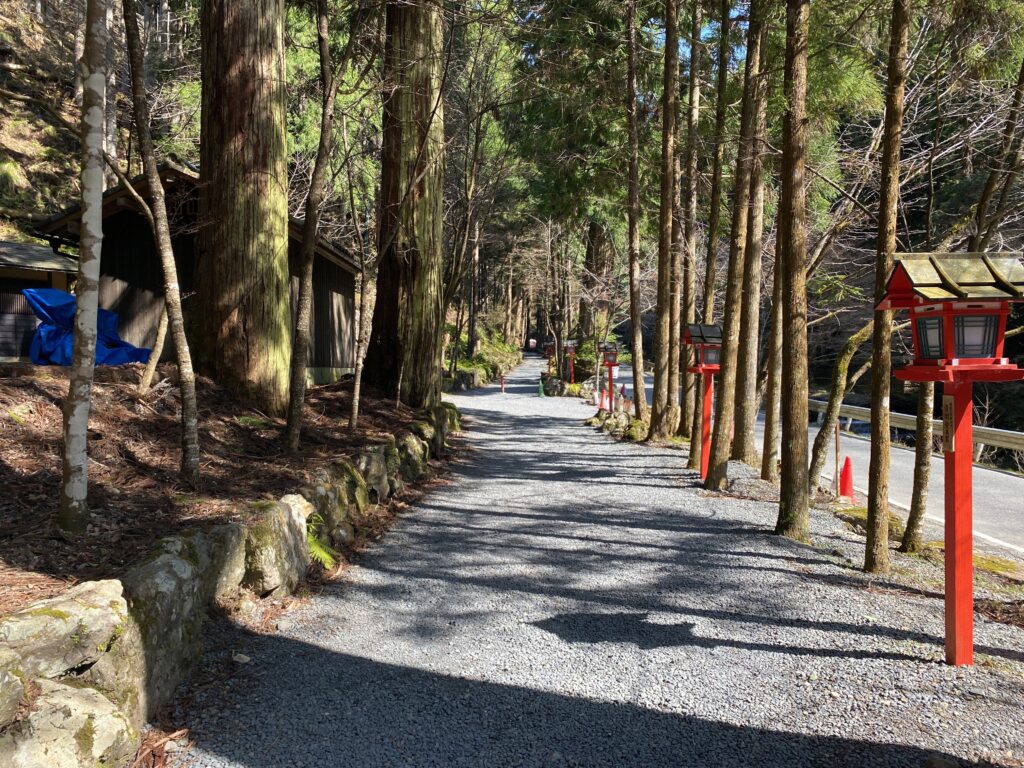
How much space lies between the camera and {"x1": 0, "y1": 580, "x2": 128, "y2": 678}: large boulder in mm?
2406

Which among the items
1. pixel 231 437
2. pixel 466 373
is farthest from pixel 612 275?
pixel 231 437

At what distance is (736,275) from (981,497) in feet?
17.4

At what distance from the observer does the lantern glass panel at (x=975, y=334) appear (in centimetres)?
373

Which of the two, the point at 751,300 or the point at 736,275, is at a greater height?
the point at 736,275

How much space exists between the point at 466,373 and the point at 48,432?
25.9 meters

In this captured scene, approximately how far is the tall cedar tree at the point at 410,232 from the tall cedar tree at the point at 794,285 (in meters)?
5.96

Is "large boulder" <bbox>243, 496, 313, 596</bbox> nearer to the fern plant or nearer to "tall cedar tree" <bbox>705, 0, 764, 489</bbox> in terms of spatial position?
the fern plant

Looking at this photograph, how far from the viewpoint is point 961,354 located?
375cm

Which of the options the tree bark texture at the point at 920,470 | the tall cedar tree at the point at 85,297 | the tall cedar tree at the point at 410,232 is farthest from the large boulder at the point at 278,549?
the tall cedar tree at the point at 410,232

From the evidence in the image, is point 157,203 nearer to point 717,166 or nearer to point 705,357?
point 705,357

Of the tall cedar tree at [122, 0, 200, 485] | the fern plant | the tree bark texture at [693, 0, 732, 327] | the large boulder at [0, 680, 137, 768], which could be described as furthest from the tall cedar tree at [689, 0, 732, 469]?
the large boulder at [0, 680, 137, 768]

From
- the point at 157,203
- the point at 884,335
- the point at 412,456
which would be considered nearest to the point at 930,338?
the point at 884,335

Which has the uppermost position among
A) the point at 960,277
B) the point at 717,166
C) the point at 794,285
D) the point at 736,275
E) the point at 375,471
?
the point at 717,166

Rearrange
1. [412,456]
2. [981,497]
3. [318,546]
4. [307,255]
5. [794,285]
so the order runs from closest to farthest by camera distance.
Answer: [318,546] < [794,285] < [307,255] < [412,456] < [981,497]
